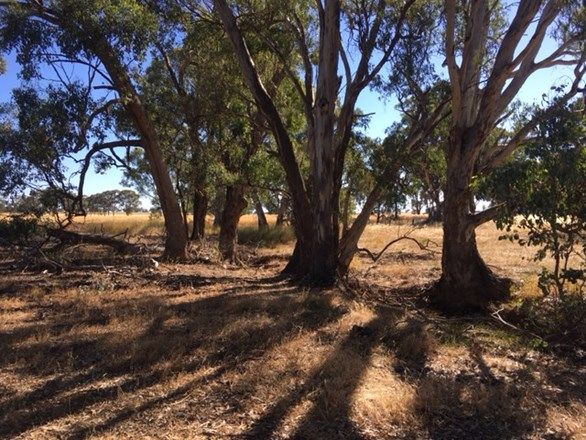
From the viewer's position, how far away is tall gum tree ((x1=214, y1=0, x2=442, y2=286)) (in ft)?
35.8

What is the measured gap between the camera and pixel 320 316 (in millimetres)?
8492

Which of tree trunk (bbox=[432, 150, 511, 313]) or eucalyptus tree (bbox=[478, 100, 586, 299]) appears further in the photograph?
tree trunk (bbox=[432, 150, 511, 313])

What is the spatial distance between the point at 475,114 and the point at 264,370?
638 centimetres

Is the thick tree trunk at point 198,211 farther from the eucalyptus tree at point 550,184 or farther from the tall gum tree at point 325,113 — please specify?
the eucalyptus tree at point 550,184

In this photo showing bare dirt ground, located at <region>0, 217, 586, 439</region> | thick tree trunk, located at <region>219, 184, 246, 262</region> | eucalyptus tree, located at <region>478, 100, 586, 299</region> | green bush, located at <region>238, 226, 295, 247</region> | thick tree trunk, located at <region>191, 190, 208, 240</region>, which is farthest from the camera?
green bush, located at <region>238, 226, 295, 247</region>

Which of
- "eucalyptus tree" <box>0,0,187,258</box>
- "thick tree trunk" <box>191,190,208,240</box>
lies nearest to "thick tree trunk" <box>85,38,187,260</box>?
"eucalyptus tree" <box>0,0,187,258</box>

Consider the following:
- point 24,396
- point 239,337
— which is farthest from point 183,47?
point 24,396

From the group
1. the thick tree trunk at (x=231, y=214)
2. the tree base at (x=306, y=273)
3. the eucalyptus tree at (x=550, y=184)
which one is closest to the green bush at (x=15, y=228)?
the tree base at (x=306, y=273)

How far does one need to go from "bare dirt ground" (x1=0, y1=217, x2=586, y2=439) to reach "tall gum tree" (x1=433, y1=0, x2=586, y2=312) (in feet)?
3.02

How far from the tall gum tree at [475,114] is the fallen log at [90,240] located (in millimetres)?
7515

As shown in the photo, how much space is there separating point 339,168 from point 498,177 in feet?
18.0

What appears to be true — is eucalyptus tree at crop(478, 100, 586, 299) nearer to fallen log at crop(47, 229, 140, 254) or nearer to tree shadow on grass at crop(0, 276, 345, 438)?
tree shadow on grass at crop(0, 276, 345, 438)

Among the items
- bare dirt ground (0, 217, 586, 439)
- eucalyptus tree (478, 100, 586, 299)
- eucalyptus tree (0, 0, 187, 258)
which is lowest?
bare dirt ground (0, 217, 586, 439)

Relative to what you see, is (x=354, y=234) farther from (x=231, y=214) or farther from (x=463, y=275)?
(x=231, y=214)
